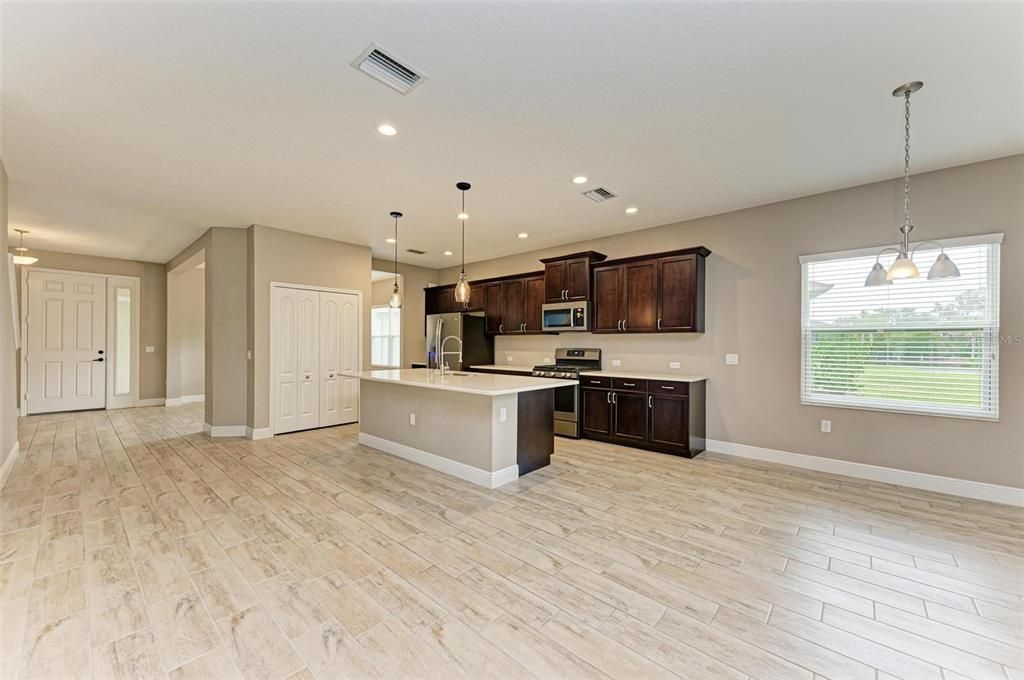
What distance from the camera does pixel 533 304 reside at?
6598mm

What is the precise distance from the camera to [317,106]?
2.70m

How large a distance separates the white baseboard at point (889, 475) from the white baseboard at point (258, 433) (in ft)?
18.9

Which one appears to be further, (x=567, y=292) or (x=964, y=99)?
(x=567, y=292)

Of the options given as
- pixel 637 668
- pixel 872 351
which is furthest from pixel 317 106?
pixel 872 351

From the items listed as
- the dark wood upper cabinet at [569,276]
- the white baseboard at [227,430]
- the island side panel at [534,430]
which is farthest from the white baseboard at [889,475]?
the white baseboard at [227,430]

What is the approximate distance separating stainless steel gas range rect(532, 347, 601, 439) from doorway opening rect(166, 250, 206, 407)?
7.02 metres

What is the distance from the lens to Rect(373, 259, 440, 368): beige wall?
26.6 feet

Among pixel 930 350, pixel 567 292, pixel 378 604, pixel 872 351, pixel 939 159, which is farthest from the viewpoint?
pixel 567 292

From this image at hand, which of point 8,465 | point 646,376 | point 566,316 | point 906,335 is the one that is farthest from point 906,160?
point 8,465

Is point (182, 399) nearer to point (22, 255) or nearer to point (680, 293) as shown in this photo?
point (22, 255)

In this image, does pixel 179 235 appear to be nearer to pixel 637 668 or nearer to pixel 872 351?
pixel 637 668

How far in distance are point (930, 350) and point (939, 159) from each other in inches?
64.5

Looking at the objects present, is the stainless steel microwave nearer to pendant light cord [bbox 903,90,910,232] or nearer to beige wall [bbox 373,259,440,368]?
beige wall [bbox 373,259,440,368]

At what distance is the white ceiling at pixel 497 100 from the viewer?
6.52 ft
